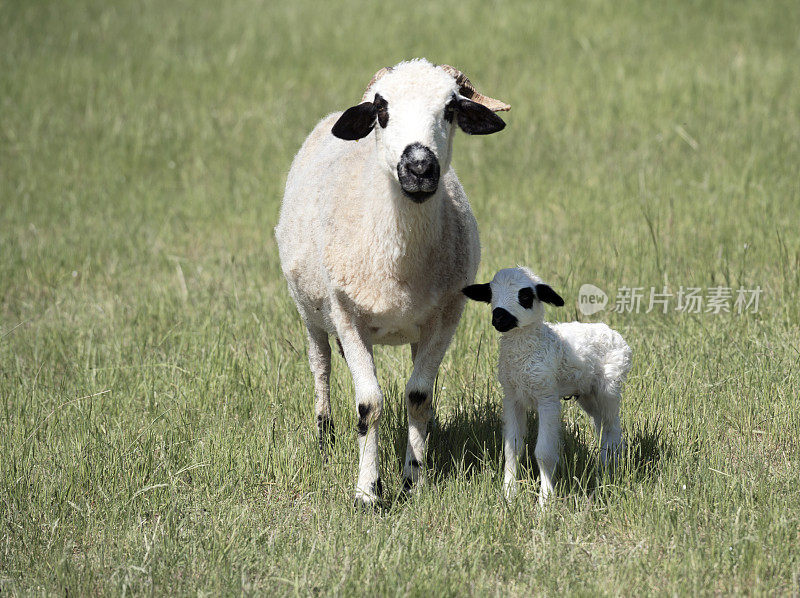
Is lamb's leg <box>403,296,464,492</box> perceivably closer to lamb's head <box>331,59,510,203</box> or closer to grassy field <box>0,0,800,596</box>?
grassy field <box>0,0,800,596</box>

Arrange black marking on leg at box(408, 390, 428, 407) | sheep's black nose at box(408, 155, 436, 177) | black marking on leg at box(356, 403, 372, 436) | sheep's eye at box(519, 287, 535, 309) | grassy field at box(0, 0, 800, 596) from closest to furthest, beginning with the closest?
sheep's black nose at box(408, 155, 436, 177) < grassy field at box(0, 0, 800, 596) < sheep's eye at box(519, 287, 535, 309) < black marking on leg at box(356, 403, 372, 436) < black marking on leg at box(408, 390, 428, 407)

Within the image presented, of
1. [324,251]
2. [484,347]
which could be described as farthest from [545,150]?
[324,251]

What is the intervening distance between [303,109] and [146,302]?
5200 millimetres

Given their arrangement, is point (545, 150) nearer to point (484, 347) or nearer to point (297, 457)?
point (484, 347)

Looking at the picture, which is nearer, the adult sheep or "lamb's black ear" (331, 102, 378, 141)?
the adult sheep

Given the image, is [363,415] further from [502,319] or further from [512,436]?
[502,319]

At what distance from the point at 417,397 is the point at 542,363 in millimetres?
671

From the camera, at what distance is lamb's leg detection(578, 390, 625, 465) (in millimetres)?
4676

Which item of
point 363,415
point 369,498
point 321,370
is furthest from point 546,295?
point 321,370

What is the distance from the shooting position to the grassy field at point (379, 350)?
3959mm

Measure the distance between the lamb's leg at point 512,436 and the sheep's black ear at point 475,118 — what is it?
1307 mm

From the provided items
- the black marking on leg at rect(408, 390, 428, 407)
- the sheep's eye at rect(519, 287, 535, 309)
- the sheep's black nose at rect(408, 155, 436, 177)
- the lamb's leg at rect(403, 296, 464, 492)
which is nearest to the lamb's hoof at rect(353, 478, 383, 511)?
the lamb's leg at rect(403, 296, 464, 492)

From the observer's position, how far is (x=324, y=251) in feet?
15.0

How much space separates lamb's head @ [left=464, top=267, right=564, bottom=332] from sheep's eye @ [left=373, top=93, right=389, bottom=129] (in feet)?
2.80
